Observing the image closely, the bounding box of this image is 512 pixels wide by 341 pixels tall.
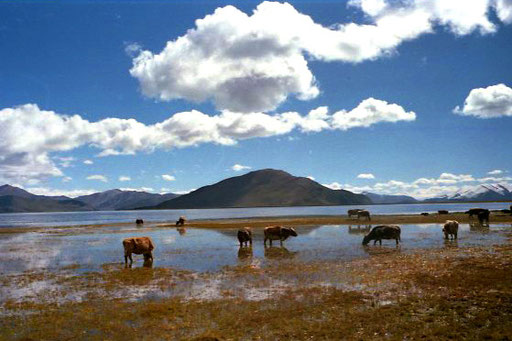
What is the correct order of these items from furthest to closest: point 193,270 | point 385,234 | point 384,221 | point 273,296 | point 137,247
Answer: point 384,221 → point 385,234 → point 137,247 → point 193,270 → point 273,296

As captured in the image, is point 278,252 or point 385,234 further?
point 385,234

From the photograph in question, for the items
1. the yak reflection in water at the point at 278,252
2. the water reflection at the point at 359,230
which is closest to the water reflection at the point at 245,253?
the yak reflection in water at the point at 278,252

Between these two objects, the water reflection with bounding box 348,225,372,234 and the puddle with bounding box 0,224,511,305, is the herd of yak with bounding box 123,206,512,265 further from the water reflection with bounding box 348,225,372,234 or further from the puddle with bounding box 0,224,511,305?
the water reflection with bounding box 348,225,372,234

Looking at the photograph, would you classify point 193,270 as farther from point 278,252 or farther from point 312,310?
point 312,310

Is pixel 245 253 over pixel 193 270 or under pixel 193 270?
under

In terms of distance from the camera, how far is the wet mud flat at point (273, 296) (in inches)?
459

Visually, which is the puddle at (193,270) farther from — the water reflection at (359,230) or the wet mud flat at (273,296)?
the water reflection at (359,230)

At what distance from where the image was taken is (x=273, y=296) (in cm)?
1577

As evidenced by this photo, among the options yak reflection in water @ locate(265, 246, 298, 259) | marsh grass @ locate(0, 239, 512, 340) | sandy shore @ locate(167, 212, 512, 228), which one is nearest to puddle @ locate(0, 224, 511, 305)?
yak reflection in water @ locate(265, 246, 298, 259)

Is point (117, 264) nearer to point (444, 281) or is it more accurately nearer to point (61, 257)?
point (61, 257)

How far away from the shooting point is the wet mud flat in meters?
11.7

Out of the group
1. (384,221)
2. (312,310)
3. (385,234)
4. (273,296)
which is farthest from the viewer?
(384,221)

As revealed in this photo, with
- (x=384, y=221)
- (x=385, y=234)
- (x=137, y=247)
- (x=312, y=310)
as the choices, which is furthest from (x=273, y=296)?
(x=384, y=221)

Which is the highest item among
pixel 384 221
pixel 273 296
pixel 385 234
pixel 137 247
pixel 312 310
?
pixel 385 234
